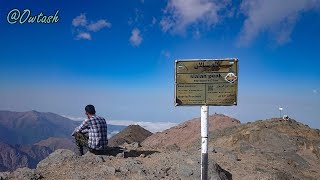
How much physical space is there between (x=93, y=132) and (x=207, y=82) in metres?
6.60

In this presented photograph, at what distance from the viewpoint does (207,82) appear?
8.08 meters

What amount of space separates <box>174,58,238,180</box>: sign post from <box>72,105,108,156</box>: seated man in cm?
601

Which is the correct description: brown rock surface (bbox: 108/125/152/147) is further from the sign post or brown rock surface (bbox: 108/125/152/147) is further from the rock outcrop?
the sign post

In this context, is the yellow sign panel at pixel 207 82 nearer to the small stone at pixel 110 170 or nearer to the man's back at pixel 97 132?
the small stone at pixel 110 170

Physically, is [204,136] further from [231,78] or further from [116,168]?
[116,168]

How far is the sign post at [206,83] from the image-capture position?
8.05 meters

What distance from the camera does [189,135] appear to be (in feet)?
114

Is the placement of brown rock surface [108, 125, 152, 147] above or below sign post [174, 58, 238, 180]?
below

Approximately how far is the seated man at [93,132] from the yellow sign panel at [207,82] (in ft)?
19.7

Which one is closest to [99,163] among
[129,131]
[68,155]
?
[68,155]

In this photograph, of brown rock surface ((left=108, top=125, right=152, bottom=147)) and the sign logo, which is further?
brown rock surface ((left=108, top=125, right=152, bottom=147))

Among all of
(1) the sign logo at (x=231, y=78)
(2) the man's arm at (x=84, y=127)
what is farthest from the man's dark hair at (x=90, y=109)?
(1) the sign logo at (x=231, y=78)

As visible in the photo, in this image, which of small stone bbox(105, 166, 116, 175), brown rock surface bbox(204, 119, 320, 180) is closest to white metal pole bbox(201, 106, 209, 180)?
small stone bbox(105, 166, 116, 175)

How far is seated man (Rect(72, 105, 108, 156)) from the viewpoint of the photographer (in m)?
13.3
